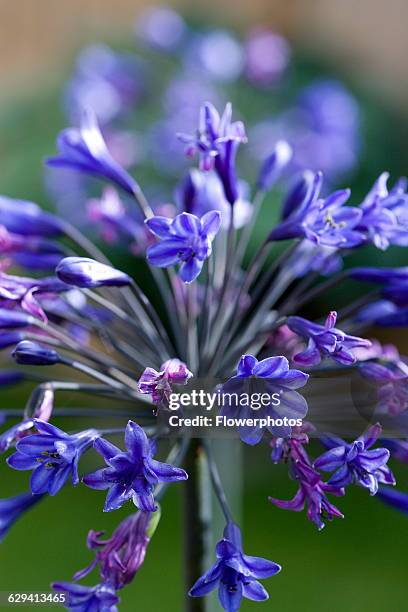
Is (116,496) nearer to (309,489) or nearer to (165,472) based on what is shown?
(165,472)

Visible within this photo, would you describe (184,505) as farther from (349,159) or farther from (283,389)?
(349,159)

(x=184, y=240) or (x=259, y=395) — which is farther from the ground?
(x=184, y=240)

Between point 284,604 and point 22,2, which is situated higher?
point 22,2

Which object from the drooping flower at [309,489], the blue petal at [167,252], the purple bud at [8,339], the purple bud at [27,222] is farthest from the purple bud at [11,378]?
the drooping flower at [309,489]

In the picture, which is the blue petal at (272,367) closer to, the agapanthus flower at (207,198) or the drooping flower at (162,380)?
the drooping flower at (162,380)

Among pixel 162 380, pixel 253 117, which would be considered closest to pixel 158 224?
pixel 162 380

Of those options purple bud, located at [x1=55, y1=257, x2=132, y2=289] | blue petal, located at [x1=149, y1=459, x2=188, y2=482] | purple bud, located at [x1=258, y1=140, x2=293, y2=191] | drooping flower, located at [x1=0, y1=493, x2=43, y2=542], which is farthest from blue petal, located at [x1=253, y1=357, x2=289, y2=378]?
purple bud, located at [x1=258, y1=140, x2=293, y2=191]

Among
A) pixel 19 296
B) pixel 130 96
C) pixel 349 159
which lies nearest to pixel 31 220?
pixel 19 296
